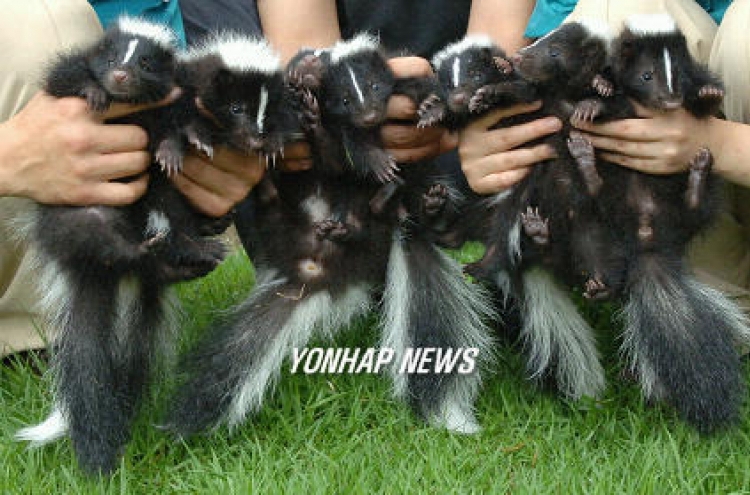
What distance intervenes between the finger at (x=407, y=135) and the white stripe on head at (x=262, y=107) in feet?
1.63

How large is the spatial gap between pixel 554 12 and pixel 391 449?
6.20ft

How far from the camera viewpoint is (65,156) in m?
3.25

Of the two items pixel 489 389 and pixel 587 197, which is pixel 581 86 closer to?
pixel 587 197

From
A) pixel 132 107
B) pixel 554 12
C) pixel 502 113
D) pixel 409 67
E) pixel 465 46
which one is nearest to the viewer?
pixel 132 107

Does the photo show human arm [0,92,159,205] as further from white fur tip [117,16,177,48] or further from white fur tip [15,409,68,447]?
white fur tip [15,409,68,447]

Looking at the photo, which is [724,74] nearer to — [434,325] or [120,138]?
[434,325]

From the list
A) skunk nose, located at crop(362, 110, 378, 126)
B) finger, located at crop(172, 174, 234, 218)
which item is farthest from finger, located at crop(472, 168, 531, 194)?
finger, located at crop(172, 174, 234, 218)

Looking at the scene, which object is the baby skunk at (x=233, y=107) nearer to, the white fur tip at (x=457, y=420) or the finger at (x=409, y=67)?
the finger at (x=409, y=67)

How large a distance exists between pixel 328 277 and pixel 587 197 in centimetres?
99

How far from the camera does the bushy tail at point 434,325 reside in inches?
137

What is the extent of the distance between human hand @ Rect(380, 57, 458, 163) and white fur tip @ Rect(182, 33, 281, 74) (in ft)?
1.55

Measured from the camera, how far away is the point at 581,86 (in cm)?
349

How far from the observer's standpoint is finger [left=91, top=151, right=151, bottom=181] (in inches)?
129

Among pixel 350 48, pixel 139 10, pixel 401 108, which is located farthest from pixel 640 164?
pixel 139 10
